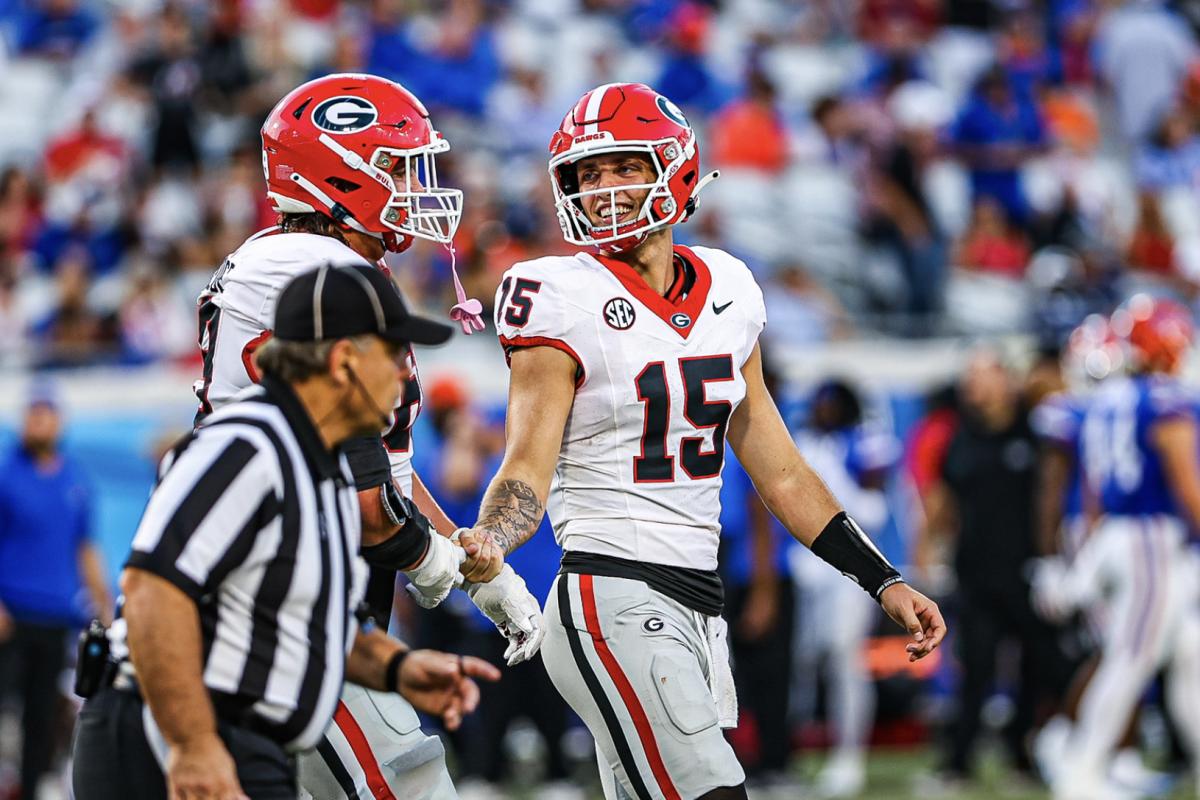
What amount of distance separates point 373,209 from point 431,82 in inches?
343

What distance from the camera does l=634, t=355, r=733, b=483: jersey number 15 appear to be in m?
4.41

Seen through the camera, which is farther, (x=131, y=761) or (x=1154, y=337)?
(x=1154, y=337)

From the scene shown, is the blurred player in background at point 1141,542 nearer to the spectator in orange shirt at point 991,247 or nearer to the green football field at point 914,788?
the green football field at point 914,788

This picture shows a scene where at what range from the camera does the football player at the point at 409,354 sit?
4.02 meters

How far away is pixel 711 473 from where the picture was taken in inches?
178

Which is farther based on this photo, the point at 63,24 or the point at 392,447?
the point at 63,24

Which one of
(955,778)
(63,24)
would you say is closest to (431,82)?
(63,24)

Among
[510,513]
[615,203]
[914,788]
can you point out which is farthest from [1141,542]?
[510,513]

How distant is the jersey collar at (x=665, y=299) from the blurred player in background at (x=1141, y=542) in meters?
4.15

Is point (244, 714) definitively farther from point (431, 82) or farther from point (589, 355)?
point (431, 82)

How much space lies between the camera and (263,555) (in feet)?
10.7

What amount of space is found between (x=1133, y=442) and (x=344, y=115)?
4920mm

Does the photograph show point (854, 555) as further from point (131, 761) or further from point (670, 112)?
point (131, 761)

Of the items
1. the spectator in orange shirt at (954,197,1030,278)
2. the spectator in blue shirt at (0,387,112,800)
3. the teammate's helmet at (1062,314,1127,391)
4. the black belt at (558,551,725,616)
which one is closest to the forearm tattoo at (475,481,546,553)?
the black belt at (558,551,725,616)
